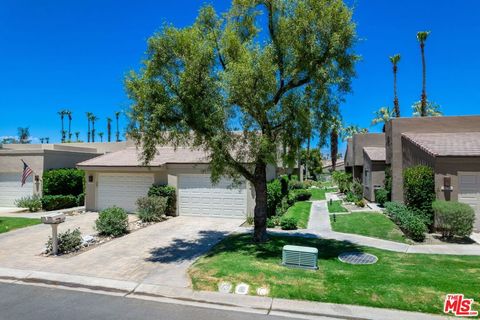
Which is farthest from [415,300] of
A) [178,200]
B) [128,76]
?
[178,200]

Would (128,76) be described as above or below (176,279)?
above

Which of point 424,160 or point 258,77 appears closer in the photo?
point 258,77

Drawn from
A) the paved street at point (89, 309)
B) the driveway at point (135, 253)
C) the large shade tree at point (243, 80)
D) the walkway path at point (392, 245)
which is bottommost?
the paved street at point (89, 309)

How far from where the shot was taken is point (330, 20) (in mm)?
9656

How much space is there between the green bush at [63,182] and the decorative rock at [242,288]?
1834 centimetres

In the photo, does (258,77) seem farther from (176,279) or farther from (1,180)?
(1,180)

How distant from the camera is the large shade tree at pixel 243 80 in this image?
9.61 metres

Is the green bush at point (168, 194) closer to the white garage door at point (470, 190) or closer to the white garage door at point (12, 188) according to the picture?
the white garage door at point (12, 188)

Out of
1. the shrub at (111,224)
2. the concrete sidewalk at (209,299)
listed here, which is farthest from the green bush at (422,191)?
the shrub at (111,224)

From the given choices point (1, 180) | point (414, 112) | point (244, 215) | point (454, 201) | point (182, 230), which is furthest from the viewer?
point (414, 112)

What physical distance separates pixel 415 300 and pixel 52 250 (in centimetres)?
1080

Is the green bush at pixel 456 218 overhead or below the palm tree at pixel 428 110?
below

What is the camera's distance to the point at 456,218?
478 inches

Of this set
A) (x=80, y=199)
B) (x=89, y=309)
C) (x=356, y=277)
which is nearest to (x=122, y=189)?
(x=80, y=199)
